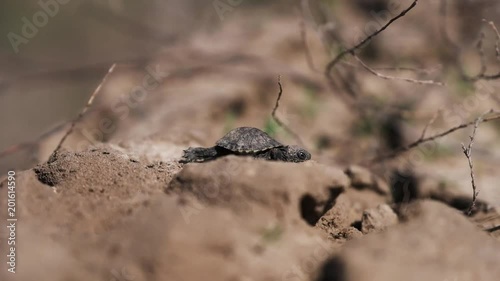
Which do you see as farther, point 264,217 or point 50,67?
point 50,67

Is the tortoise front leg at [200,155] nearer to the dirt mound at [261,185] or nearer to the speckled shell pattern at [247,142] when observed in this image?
the speckled shell pattern at [247,142]

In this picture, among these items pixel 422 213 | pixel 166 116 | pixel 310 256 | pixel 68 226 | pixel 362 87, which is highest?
pixel 362 87

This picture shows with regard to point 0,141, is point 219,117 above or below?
above

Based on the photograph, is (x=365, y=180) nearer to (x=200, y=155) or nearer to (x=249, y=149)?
(x=249, y=149)

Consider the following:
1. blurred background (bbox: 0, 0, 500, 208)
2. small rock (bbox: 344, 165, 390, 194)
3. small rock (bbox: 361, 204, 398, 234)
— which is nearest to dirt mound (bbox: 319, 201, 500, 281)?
small rock (bbox: 361, 204, 398, 234)

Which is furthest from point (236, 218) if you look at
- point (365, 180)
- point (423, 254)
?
point (365, 180)

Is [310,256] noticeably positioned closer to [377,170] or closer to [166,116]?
[377,170]

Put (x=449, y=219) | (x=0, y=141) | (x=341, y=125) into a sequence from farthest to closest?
(x=0, y=141), (x=341, y=125), (x=449, y=219)

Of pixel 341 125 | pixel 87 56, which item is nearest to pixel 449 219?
pixel 341 125
